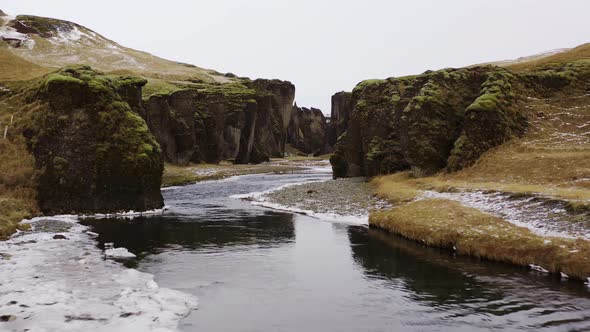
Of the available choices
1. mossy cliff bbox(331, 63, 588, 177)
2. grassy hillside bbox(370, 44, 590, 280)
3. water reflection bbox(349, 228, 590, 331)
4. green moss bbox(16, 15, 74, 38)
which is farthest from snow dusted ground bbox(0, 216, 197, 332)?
green moss bbox(16, 15, 74, 38)

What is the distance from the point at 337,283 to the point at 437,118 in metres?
42.4

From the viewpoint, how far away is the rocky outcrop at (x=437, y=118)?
5525cm

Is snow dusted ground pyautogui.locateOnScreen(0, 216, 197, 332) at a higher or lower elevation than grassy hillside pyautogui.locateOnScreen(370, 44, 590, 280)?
lower

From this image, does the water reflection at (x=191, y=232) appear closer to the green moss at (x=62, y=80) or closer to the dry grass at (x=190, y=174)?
the green moss at (x=62, y=80)

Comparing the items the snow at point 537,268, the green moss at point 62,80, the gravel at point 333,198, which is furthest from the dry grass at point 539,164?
the green moss at point 62,80

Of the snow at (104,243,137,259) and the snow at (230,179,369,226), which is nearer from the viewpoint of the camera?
the snow at (104,243,137,259)

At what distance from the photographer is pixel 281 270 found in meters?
26.7

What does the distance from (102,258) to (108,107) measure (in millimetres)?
28218

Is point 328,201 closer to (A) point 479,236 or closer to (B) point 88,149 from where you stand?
(A) point 479,236

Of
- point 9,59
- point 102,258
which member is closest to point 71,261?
point 102,258

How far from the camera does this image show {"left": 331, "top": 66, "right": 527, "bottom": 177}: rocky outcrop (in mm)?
55250

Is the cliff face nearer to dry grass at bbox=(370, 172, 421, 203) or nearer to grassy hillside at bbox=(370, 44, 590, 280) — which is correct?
dry grass at bbox=(370, 172, 421, 203)

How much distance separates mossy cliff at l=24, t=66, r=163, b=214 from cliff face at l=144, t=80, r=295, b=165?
44.7 meters

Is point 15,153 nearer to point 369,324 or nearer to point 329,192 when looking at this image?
point 329,192
